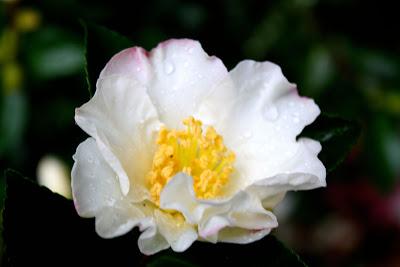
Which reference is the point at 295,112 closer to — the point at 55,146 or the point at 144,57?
the point at 144,57

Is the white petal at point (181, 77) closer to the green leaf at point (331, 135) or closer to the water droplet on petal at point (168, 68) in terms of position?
the water droplet on petal at point (168, 68)

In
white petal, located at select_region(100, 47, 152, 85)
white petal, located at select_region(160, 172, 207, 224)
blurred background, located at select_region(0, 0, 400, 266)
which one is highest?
white petal, located at select_region(100, 47, 152, 85)

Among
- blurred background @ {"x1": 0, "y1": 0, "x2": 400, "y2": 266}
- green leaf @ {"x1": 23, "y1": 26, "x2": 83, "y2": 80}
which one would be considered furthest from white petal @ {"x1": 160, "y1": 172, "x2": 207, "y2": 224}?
green leaf @ {"x1": 23, "y1": 26, "x2": 83, "y2": 80}

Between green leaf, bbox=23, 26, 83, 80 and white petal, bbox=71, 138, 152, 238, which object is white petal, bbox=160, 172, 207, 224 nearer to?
white petal, bbox=71, 138, 152, 238

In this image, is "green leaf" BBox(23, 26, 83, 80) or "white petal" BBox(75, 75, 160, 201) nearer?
"white petal" BBox(75, 75, 160, 201)

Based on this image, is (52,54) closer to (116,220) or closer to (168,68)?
(168,68)

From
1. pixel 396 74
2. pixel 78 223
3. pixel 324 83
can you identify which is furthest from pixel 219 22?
pixel 78 223
